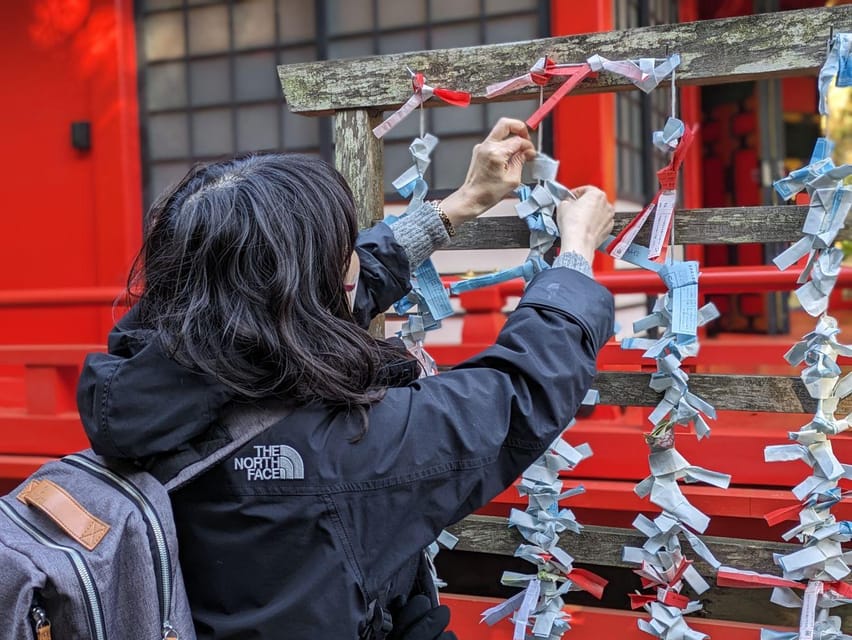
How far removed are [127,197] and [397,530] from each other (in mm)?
4221

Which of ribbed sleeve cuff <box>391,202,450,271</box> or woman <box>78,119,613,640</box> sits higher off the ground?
ribbed sleeve cuff <box>391,202,450,271</box>

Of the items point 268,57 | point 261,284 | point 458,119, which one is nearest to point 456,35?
point 458,119

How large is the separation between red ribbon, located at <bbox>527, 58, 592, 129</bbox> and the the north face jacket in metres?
0.53

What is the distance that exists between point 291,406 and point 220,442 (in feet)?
0.33

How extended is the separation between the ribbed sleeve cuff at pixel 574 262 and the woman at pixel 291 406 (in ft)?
0.59

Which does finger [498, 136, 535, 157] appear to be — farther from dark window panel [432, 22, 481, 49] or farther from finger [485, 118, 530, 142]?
dark window panel [432, 22, 481, 49]

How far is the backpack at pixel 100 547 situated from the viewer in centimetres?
95

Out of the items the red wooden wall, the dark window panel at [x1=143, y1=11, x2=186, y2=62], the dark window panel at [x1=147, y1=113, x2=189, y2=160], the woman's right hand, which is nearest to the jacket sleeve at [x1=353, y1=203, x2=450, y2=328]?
the woman's right hand

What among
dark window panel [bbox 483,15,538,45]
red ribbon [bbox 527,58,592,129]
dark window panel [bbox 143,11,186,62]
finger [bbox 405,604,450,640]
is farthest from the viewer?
dark window panel [bbox 143,11,186,62]

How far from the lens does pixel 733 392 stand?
1.57 meters

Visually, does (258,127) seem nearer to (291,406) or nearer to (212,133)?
(212,133)

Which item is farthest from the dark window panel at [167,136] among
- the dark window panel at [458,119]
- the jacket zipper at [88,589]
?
the jacket zipper at [88,589]

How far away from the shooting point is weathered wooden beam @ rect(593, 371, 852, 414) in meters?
1.52

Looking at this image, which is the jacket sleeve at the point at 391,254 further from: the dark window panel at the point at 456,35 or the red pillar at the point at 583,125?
the dark window panel at the point at 456,35
